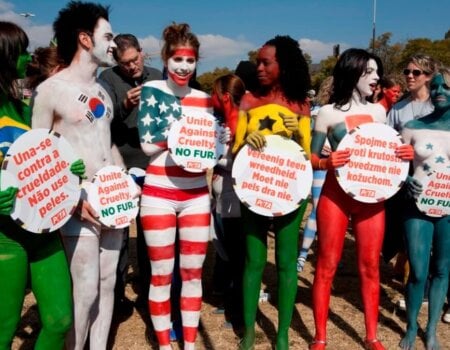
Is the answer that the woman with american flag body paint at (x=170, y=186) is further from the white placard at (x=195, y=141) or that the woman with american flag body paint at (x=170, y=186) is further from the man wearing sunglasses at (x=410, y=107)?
the man wearing sunglasses at (x=410, y=107)

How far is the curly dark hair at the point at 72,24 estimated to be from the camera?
283 centimetres

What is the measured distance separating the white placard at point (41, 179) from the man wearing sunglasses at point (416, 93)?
2663 mm

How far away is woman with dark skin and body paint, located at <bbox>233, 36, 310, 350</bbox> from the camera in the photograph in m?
3.25

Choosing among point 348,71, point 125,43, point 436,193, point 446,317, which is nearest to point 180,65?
point 125,43

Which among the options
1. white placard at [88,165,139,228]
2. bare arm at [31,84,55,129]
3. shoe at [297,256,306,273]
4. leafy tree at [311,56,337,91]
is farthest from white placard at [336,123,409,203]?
leafy tree at [311,56,337,91]

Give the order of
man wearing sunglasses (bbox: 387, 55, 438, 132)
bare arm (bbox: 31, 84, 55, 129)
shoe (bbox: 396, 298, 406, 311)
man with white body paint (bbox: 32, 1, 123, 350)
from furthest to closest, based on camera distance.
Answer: shoe (bbox: 396, 298, 406, 311)
man wearing sunglasses (bbox: 387, 55, 438, 132)
man with white body paint (bbox: 32, 1, 123, 350)
bare arm (bbox: 31, 84, 55, 129)

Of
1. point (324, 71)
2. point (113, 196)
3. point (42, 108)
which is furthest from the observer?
point (324, 71)

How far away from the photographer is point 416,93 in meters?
4.21

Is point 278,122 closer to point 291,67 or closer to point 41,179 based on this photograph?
point 291,67

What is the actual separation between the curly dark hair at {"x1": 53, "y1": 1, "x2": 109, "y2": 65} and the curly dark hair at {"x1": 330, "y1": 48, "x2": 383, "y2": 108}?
5.34 ft

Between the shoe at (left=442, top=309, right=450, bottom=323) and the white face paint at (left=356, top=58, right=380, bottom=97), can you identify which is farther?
the shoe at (left=442, top=309, right=450, bottom=323)

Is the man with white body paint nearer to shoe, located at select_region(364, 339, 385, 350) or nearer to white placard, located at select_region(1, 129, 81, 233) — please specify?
white placard, located at select_region(1, 129, 81, 233)

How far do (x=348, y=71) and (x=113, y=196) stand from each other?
70.4 inches

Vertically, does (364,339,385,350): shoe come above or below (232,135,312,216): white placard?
below
